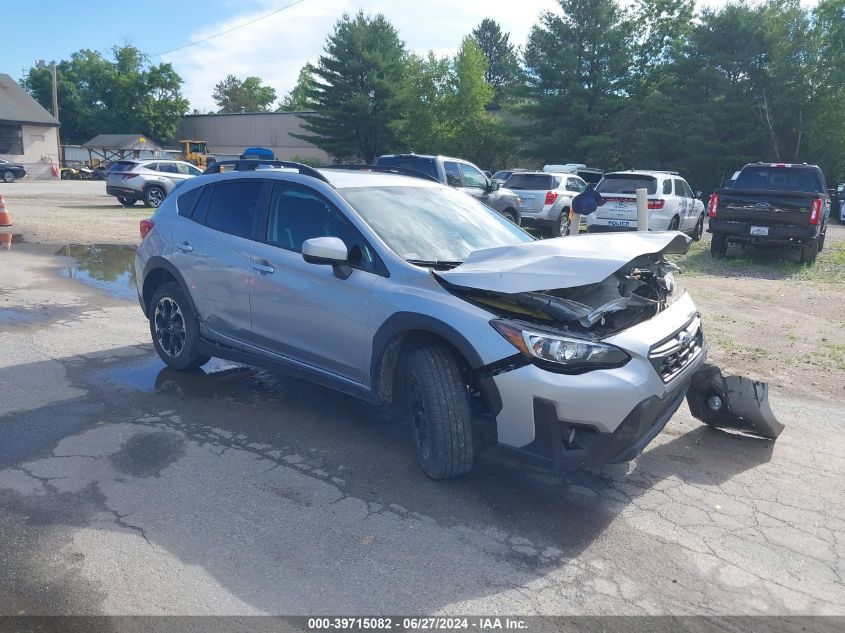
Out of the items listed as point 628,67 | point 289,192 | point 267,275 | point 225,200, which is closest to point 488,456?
point 267,275

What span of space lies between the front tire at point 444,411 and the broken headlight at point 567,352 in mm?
498

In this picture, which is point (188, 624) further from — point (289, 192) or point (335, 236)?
point (289, 192)

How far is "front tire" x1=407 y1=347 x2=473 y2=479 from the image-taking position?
4.10 m

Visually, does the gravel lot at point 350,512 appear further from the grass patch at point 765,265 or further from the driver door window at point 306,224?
the grass patch at point 765,265

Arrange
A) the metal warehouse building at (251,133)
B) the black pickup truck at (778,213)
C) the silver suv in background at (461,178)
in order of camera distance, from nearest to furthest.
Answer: the black pickup truck at (778,213) → the silver suv in background at (461,178) → the metal warehouse building at (251,133)

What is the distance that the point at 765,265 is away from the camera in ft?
46.2

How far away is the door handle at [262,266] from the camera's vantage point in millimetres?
5242

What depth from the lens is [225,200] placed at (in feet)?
19.3

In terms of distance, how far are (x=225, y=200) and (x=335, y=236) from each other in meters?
1.45

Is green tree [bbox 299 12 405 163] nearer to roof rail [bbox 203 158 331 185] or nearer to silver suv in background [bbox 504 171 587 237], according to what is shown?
silver suv in background [bbox 504 171 587 237]

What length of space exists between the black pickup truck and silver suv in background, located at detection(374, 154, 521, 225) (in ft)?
Answer: 13.8

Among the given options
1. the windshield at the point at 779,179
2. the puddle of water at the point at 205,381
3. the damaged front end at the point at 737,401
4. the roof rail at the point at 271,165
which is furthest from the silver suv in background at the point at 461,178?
the damaged front end at the point at 737,401

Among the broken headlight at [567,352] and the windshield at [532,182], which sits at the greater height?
the windshield at [532,182]

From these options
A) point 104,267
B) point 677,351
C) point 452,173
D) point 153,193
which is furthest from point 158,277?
point 153,193
